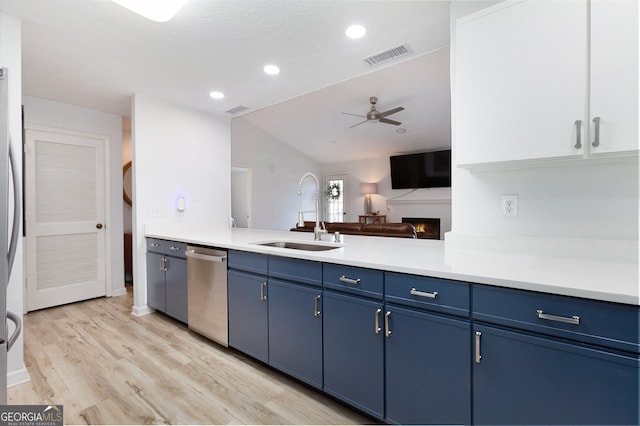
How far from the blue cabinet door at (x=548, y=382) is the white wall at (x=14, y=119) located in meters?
2.72

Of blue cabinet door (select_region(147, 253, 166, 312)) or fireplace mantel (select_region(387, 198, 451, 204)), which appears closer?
blue cabinet door (select_region(147, 253, 166, 312))

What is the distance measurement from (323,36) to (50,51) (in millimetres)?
2126

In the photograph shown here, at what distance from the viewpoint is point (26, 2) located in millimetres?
1870

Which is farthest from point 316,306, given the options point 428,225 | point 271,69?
point 428,225

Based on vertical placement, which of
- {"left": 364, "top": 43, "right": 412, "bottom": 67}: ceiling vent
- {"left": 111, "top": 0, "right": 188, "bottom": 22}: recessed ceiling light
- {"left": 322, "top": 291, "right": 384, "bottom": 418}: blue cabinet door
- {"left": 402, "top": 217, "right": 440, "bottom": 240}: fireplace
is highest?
{"left": 364, "top": 43, "right": 412, "bottom": 67}: ceiling vent

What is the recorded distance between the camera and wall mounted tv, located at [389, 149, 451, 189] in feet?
24.9

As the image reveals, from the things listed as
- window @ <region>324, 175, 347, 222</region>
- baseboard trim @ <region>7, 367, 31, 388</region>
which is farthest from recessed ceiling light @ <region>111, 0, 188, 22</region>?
window @ <region>324, 175, 347, 222</region>

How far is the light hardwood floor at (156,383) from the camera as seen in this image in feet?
5.70

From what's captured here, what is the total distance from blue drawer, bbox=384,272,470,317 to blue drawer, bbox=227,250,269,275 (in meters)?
0.93

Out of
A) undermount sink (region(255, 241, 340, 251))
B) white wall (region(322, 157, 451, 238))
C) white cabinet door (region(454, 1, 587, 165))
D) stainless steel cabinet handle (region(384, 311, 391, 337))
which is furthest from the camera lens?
white wall (region(322, 157, 451, 238))

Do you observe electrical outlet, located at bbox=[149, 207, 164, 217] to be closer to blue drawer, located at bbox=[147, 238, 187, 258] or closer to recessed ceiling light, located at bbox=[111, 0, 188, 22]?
blue drawer, located at bbox=[147, 238, 187, 258]

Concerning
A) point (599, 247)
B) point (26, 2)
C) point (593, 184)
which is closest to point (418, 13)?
point (593, 184)

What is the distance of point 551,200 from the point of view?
1.68 meters

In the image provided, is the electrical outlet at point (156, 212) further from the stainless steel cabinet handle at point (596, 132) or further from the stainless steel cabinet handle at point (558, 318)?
the stainless steel cabinet handle at point (596, 132)
